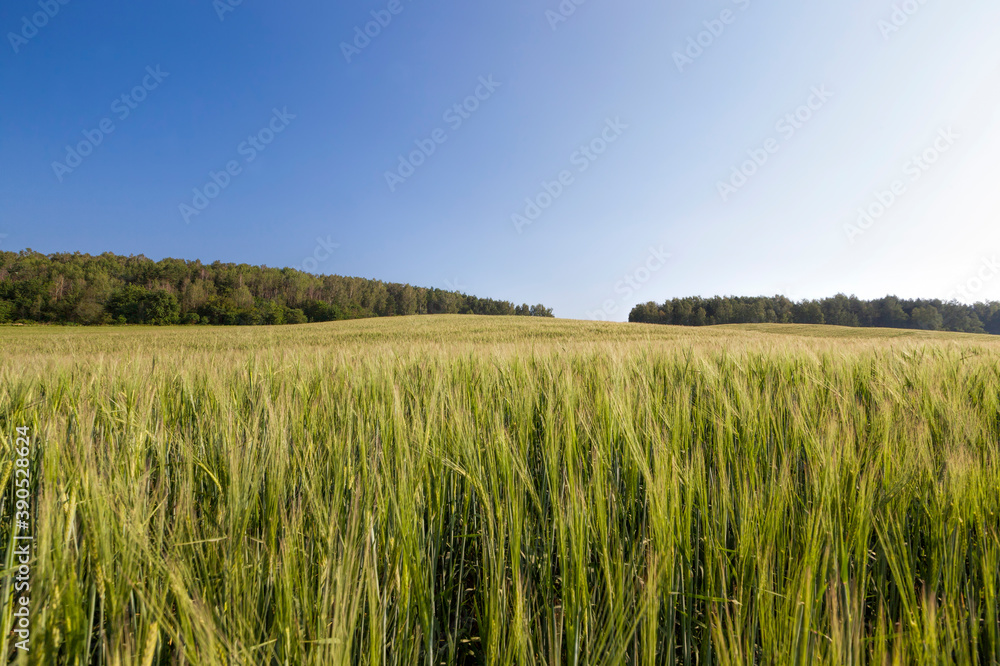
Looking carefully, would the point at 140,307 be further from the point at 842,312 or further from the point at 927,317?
the point at 927,317

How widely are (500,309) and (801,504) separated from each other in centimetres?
6250

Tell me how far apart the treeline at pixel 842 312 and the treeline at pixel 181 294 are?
32.6 metres

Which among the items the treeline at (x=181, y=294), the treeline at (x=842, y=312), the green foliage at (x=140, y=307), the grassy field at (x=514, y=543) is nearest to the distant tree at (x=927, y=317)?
the treeline at (x=842, y=312)

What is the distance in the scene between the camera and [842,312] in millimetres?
51375

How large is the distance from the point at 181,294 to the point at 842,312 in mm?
78774

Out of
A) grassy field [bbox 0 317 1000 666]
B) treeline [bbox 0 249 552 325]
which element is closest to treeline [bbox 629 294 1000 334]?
treeline [bbox 0 249 552 325]

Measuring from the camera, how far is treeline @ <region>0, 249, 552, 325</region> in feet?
119

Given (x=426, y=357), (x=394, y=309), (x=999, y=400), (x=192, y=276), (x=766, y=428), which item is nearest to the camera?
(x=766, y=428)

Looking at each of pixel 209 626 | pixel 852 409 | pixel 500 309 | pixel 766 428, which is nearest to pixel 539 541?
pixel 209 626

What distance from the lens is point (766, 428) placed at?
1.13 meters

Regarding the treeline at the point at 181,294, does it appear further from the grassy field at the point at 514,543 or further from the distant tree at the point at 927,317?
the distant tree at the point at 927,317

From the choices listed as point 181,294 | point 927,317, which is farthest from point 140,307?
point 927,317

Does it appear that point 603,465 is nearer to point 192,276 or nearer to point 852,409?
point 852,409

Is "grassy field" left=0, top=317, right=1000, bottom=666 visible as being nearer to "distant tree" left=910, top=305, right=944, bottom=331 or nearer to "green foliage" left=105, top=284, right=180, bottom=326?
"green foliage" left=105, top=284, right=180, bottom=326
